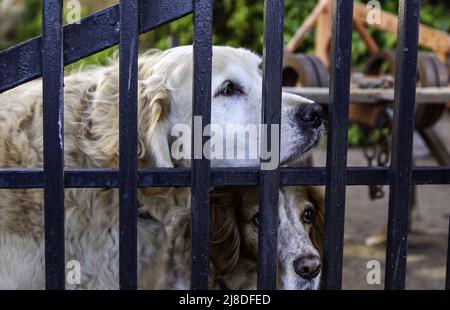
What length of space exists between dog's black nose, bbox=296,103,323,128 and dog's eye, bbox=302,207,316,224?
380 mm

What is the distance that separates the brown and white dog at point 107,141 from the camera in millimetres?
2295

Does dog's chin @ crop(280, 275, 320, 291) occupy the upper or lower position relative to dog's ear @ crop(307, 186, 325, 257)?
lower

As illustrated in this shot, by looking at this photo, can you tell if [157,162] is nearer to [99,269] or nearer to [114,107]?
[114,107]

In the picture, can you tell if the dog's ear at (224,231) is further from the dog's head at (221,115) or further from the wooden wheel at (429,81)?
the wooden wheel at (429,81)

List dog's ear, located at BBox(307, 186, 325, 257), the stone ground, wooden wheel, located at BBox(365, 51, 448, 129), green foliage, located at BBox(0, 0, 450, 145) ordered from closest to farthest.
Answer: dog's ear, located at BBox(307, 186, 325, 257)
wooden wheel, located at BBox(365, 51, 448, 129)
the stone ground
green foliage, located at BBox(0, 0, 450, 145)

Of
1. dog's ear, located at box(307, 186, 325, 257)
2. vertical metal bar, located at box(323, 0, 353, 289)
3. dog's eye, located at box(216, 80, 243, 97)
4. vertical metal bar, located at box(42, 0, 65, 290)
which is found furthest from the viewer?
dog's ear, located at box(307, 186, 325, 257)

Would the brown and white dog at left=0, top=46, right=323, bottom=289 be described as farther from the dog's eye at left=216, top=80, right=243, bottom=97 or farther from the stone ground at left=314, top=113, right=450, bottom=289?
the stone ground at left=314, top=113, right=450, bottom=289

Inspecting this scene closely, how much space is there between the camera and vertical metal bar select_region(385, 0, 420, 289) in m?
1.64

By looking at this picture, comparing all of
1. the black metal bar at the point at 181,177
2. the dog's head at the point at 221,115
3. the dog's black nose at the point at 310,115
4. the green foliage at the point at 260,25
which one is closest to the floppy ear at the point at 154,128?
the dog's head at the point at 221,115

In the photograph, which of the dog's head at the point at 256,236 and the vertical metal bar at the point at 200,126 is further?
the dog's head at the point at 256,236

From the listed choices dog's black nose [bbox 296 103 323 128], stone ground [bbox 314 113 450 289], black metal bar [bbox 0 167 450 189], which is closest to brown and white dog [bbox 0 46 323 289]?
dog's black nose [bbox 296 103 323 128]

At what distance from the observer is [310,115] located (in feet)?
7.65

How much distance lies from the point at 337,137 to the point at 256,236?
929mm
